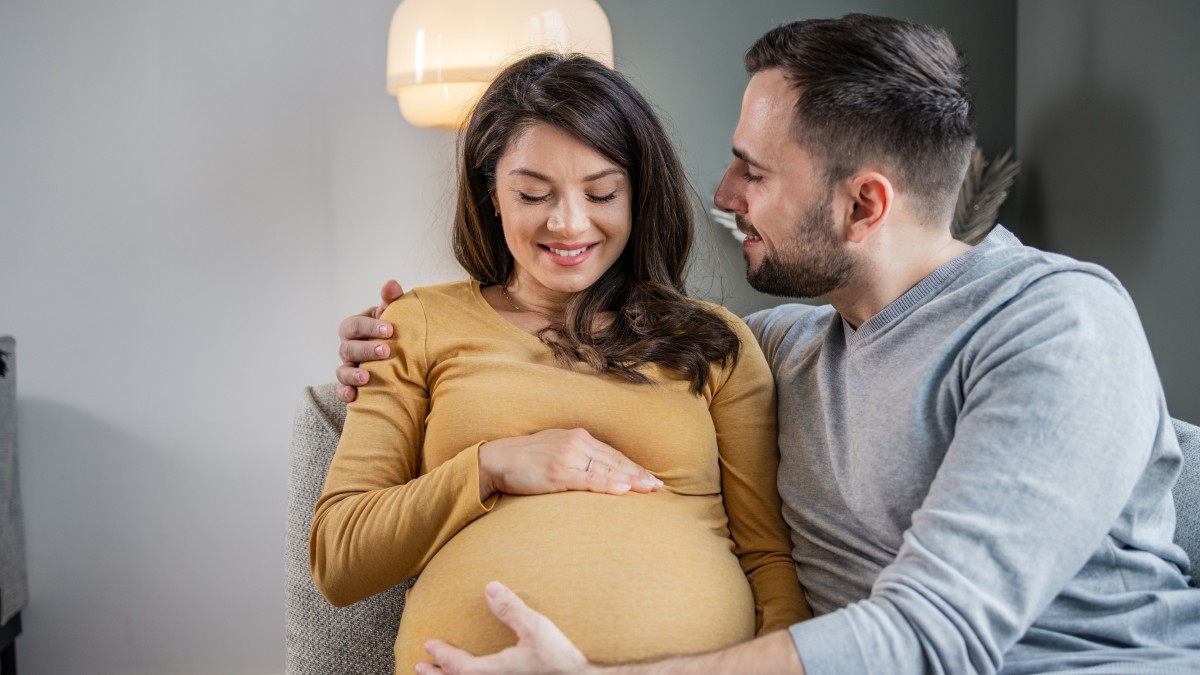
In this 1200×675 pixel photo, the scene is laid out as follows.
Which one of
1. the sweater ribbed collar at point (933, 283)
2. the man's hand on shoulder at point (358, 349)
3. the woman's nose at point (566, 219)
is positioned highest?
the woman's nose at point (566, 219)

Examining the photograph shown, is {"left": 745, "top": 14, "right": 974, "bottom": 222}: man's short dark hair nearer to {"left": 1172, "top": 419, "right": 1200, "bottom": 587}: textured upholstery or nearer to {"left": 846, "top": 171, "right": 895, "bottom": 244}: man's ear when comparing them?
{"left": 846, "top": 171, "right": 895, "bottom": 244}: man's ear

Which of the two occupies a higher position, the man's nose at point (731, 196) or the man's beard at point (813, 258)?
the man's nose at point (731, 196)

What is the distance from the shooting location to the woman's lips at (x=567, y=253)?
53.3 inches

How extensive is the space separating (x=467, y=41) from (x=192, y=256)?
0.96m

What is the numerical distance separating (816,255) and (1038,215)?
1.52 metres

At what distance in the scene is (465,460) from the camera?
3.96ft

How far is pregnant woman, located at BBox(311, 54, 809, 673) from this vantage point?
1176 millimetres

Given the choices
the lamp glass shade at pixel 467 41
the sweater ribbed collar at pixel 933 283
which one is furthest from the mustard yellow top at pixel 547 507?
the lamp glass shade at pixel 467 41

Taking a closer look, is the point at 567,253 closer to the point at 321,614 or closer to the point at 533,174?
the point at 533,174

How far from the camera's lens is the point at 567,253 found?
135cm

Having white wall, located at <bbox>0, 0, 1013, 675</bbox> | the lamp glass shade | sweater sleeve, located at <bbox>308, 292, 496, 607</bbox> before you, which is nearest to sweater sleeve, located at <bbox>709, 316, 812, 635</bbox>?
sweater sleeve, located at <bbox>308, 292, 496, 607</bbox>

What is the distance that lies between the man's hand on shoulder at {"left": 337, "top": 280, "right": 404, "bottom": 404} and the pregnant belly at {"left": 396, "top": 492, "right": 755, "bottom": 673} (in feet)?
0.80

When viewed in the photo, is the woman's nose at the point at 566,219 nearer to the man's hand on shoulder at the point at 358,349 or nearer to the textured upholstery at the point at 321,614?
the man's hand on shoulder at the point at 358,349

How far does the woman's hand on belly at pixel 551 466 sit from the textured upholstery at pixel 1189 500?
641 millimetres
